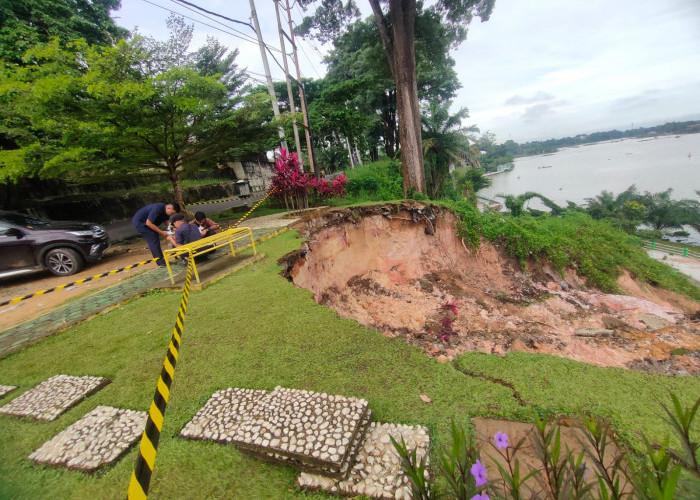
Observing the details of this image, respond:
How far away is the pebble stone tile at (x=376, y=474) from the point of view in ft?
5.79

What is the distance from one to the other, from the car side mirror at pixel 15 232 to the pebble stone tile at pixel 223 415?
24.9ft

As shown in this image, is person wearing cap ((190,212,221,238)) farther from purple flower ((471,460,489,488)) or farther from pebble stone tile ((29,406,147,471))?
purple flower ((471,460,489,488))

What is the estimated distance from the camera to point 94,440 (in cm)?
229

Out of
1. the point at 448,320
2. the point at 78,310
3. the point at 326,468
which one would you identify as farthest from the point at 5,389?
the point at 448,320

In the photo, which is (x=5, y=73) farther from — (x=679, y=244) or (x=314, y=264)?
(x=679, y=244)

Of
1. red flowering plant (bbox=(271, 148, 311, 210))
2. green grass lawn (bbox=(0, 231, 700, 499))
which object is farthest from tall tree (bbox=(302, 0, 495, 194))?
green grass lawn (bbox=(0, 231, 700, 499))

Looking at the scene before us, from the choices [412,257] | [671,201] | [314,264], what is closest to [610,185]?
[671,201]

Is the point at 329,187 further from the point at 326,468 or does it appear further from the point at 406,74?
the point at 326,468

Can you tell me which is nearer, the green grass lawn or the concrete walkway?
the green grass lawn

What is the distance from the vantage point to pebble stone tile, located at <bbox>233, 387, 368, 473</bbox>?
74.1 inches

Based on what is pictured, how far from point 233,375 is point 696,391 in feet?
14.1

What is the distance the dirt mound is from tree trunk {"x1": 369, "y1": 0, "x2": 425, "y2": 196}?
9.09 ft

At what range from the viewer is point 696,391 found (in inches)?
107

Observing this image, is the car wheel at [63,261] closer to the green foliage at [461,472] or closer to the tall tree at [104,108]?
the tall tree at [104,108]
